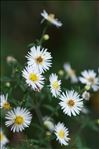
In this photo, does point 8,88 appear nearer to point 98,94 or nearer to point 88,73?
point 88,73

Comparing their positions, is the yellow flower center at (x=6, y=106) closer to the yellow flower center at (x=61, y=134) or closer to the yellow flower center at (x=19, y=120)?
the yellow flower center at (x=19, y=120)

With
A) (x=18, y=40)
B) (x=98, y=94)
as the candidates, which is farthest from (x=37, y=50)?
(x=18, y=40)

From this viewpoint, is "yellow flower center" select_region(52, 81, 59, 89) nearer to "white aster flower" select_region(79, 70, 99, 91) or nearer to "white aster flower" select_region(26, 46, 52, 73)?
"white aster flower" select_region(26, 46, 52, 73)

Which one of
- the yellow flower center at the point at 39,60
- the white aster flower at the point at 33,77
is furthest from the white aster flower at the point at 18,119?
the yellow flower center at the point at 39,60

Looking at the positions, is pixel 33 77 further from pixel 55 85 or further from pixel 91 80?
pixel 91 80

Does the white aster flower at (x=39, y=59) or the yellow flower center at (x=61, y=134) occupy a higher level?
the white aster flower at (x=39, y=59)

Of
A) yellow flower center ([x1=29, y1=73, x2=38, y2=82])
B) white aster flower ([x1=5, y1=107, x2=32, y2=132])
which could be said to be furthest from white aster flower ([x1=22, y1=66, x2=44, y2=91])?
white aster flower ([x1=5, y1=107, x2=32, y2=132])
